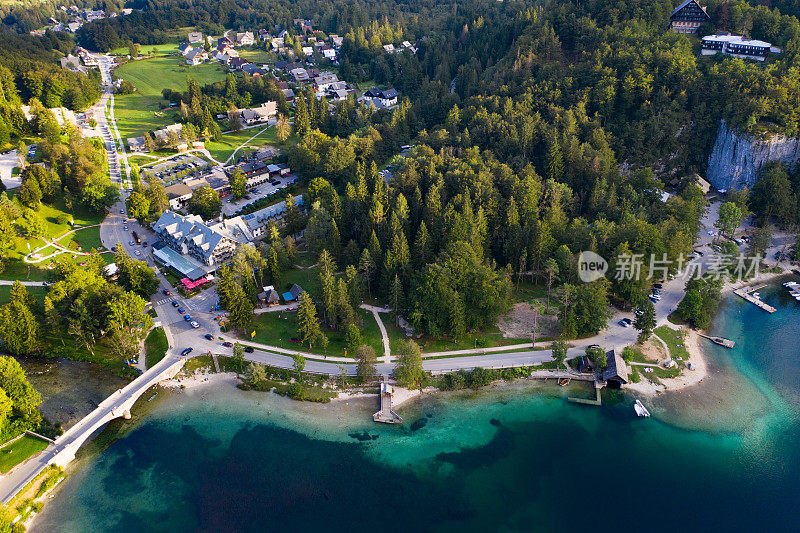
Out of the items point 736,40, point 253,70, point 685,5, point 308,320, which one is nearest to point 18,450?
point 308,320

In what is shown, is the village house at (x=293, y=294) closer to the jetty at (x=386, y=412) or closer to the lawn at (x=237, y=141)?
the jetty at (x=386, y=412)

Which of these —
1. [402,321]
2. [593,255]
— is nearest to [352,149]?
[402,321]

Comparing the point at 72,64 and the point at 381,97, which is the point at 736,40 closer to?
the point at 381,97

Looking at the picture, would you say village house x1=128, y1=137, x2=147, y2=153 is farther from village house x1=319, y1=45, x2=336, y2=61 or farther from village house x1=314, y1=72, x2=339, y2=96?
village house x1=319, y1=45, x2=336, y2=61

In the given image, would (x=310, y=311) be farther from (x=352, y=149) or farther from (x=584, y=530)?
(x=352, y=149)

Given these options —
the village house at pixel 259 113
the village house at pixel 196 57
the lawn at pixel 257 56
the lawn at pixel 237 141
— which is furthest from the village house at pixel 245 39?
the lawn at pixel 237 141

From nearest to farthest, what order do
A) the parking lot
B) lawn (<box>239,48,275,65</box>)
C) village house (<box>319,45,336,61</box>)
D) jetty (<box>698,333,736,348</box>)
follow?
jetty (<box>698,333,736,348</box>), the parking lot, village house (<box>319,45,336,61</box>), lawn (<box>239,48,275,65</box>)

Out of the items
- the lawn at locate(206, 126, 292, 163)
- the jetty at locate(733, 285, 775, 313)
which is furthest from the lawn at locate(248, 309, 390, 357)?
the lawn at locate(206, 126, 292, 163)
